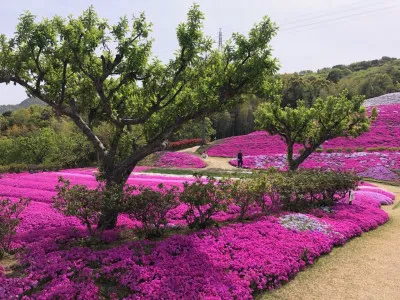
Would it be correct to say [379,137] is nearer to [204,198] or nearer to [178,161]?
[178,161]

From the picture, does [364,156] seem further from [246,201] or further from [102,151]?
[102,151]

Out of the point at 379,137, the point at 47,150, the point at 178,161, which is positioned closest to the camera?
the point at 178,161

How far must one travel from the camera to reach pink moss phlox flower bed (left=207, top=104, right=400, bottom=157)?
41406mm

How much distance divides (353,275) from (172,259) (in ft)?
17.3

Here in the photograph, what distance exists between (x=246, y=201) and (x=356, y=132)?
46.1 feet

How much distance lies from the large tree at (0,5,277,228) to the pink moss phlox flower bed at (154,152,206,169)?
25.2 metres

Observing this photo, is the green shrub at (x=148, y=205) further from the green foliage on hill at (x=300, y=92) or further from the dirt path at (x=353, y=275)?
the green foliage on hill at (x=300, y=92)

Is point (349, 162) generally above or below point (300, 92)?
below

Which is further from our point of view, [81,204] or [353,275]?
[353,275]

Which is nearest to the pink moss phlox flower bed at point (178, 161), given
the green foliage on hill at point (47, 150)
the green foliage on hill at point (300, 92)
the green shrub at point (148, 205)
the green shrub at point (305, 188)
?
the green foliage on hill at point (47, 150)

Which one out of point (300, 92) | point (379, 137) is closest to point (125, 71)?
point (379, 137)

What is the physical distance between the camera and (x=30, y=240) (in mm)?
10430

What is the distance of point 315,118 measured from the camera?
22891mm

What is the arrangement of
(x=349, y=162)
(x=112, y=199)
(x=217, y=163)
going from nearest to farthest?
(x=112, y=199) → (x=349, y=162) → (x=217, y=163)
